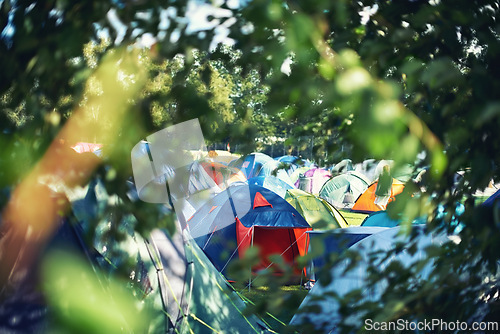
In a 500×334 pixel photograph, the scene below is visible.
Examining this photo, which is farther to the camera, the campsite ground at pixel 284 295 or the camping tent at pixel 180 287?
the camping tent at pixel 180 287

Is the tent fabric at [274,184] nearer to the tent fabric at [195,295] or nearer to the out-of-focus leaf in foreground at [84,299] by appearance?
the tent fabric at [195,295]

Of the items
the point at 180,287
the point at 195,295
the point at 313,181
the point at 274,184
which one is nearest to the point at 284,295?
the point at 180,287

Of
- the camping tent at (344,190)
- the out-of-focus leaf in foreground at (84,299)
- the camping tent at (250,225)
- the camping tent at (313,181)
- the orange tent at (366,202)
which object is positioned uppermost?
the out-of-focus leaf in foreground at (84,299)

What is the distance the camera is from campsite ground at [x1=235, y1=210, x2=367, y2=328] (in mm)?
1349

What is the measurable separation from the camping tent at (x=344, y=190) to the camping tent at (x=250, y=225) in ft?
28.3

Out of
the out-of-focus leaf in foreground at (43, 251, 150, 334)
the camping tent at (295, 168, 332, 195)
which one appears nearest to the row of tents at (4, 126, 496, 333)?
the out-of-focus leaf in foreground at (43, 251, 150, 334)

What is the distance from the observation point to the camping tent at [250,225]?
7.79 meters

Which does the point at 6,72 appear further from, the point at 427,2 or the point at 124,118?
the point at 427,2

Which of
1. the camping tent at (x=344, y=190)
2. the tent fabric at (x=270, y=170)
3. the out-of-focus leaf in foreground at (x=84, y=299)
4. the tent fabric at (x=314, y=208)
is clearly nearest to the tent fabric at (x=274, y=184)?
Result: the tent fabric at (x=270, y=170)

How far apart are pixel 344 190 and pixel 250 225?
950cm

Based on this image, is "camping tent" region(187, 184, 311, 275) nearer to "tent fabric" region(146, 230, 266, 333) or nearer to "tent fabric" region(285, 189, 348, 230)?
"tent fabric" region(285, 189, 348, 230)

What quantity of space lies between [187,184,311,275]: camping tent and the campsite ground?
18.2 inches

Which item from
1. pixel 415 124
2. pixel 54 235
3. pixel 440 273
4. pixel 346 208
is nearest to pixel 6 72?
pixel 415 124

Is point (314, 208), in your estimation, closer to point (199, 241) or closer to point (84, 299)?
point (199, 241)
